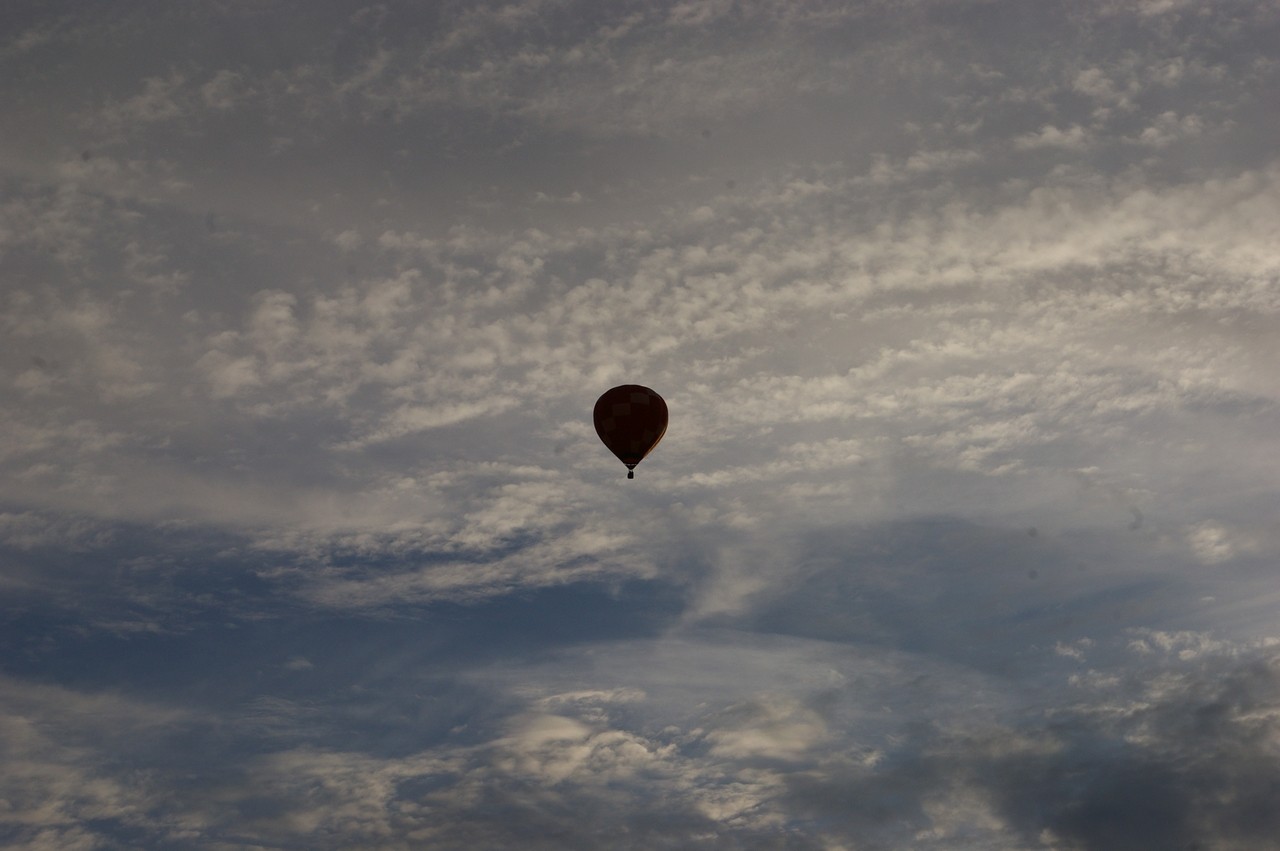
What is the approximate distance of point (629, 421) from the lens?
120m

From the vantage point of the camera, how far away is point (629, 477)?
118 metres

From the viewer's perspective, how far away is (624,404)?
4737 inches

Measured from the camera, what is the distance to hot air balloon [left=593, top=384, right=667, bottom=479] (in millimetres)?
120250

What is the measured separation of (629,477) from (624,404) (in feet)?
20.7

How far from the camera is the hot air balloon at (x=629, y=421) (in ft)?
395
